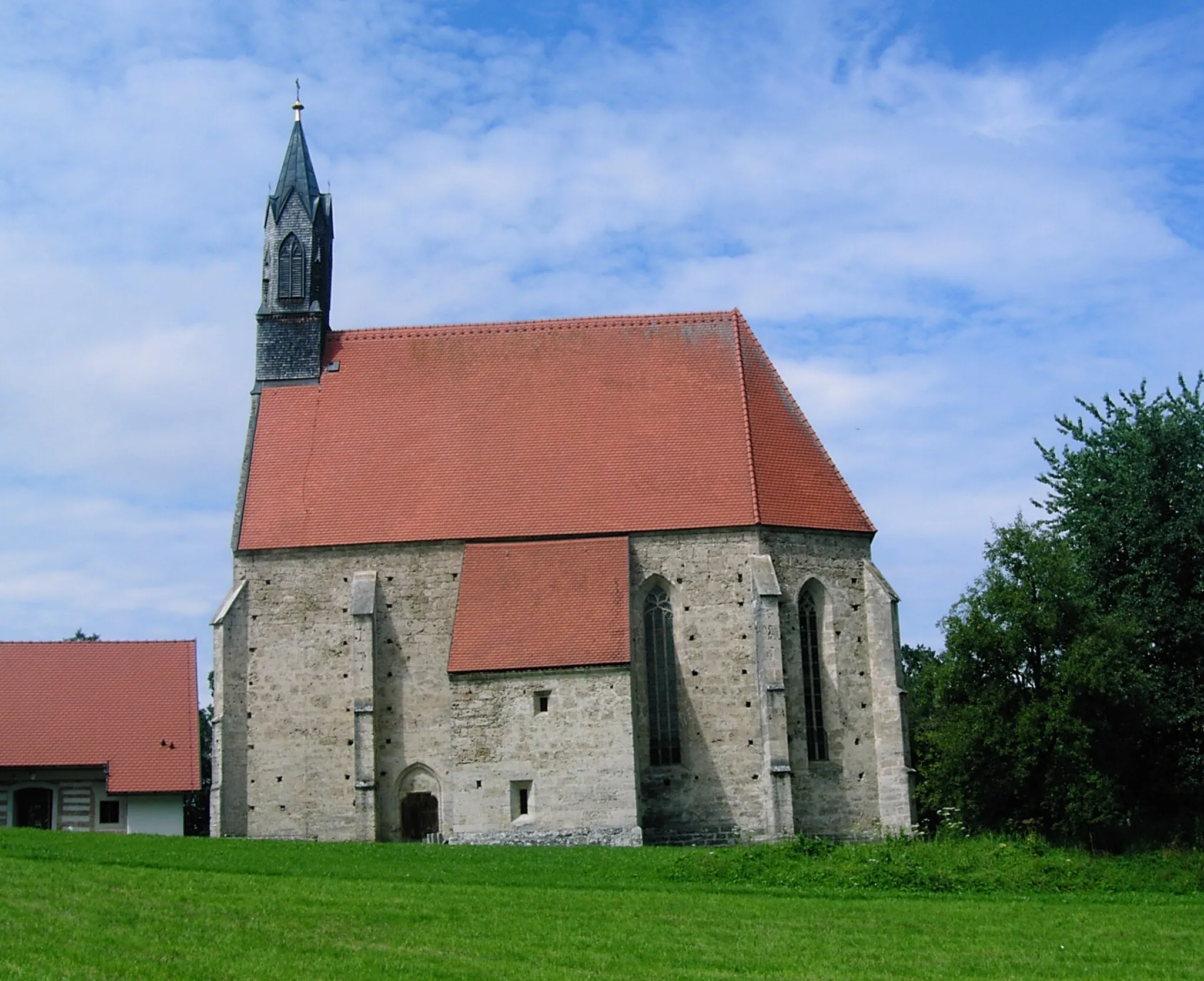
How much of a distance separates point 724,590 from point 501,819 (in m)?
6.75

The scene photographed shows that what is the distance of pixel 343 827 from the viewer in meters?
29.4

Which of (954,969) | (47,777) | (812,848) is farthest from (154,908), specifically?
(47,777)

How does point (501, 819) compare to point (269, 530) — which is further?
point (269, 530)

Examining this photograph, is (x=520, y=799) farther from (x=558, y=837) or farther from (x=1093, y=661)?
(x=1093, y=661)

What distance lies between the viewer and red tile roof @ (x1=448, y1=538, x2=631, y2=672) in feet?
93.5

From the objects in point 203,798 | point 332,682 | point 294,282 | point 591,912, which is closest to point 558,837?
point 332,682

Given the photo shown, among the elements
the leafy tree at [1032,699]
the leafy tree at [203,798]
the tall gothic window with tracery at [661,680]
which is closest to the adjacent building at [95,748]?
the leafy tree at [203,798]

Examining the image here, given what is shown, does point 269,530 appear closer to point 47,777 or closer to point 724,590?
point 47,777

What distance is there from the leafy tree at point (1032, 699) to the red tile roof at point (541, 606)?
6743 millimetres

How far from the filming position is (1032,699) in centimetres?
2745

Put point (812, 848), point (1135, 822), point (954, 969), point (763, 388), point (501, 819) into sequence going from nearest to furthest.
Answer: point (954, 969), point (812, 848), point (501, 819), point (1135, 822), point (763, 388)

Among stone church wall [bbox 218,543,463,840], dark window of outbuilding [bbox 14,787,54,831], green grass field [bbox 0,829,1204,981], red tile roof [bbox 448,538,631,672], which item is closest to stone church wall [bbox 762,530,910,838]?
red tile roof [bbox 448,538,631,672]

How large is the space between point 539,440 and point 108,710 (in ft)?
38.0

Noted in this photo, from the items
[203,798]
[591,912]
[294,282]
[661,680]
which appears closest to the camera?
[591,912]
